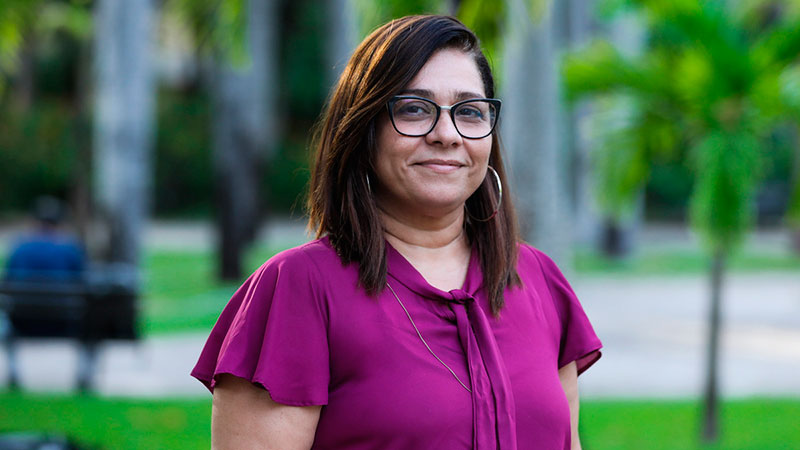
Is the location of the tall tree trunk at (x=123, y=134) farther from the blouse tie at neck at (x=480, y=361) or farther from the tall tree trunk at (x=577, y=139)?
the tall tree trunk at (x=577, y=139)

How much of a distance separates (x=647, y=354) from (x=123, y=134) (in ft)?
22.1

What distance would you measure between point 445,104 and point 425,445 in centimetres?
70

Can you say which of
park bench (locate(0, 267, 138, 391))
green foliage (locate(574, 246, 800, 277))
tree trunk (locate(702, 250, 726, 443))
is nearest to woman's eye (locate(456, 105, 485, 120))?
tree trunk (locate(702, 250, 726, 443))

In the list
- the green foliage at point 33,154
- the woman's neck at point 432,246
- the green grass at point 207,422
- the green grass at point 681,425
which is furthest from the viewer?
the green foliage at point 33,154

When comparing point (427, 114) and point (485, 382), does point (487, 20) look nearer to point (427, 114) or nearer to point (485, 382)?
point (427, 114)

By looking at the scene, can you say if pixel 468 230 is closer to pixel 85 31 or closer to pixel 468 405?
pixel 468 405

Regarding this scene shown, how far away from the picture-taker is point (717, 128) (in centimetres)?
679

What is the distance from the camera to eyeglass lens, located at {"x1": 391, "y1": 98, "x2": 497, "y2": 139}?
2.06 metres

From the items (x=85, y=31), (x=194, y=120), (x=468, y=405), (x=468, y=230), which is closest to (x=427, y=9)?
(x=468, y=230)

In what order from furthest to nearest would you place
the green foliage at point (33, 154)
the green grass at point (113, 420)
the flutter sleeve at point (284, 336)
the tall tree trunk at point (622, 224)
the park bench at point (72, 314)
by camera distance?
the green foliage at point (33, 154)
the tall tree trunk at point (622, 224)
the park bench at point (72, 314)
the green grass at point (113, 420)
the flutter sleeve at point (284, 336)

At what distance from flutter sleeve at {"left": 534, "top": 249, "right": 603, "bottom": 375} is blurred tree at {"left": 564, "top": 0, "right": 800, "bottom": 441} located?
15.3 feet

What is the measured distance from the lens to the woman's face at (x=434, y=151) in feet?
6.82

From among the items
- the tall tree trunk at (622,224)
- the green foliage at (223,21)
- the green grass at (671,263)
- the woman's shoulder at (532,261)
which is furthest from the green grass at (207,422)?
the tall tree trunk at (622,224)

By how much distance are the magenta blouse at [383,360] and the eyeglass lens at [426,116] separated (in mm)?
262
